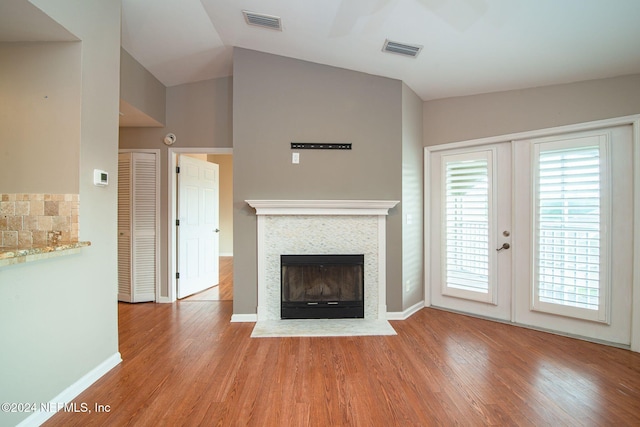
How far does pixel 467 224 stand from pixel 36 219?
154 inches

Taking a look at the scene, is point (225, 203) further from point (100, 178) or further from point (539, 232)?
point (539, 232)

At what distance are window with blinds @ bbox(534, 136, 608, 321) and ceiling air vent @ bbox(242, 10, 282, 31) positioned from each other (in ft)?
9.41

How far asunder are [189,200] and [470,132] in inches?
148

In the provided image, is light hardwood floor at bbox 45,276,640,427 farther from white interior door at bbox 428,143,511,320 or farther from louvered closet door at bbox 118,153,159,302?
louvered closet door at bbox 118,153,159,302

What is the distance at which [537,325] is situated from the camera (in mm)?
2971

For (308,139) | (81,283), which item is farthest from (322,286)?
(81,283)

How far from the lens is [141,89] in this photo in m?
3.34

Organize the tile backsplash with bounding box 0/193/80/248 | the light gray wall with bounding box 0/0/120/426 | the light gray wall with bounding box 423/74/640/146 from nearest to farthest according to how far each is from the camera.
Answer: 1. the light gray wall with bounding box 0/0/120/426
2. the tile backsplash with bounding box 0/193/80/248
3. the light gray wall with bounding box 423/74/640/146

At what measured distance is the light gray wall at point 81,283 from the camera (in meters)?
1.55

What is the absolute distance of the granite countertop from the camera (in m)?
1.42

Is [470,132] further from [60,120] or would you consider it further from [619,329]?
[60,120]

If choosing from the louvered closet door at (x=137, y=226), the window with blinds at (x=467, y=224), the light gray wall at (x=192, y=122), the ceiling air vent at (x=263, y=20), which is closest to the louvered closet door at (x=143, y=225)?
the louvered closet door at (x=137, y=226)

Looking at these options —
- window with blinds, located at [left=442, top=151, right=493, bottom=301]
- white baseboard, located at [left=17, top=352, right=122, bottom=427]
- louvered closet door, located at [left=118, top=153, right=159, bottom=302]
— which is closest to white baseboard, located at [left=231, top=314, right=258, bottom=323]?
white baseboard, located at [left=17, top=352, right=122, bottom=427]

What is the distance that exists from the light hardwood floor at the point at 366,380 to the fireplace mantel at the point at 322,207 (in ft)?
4.20
